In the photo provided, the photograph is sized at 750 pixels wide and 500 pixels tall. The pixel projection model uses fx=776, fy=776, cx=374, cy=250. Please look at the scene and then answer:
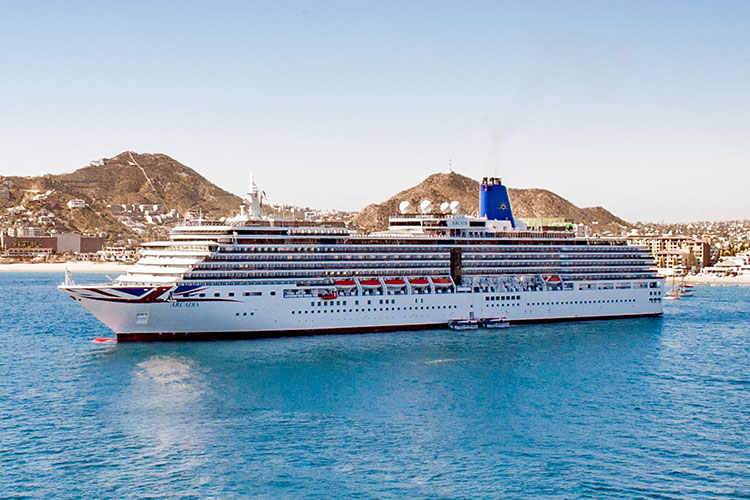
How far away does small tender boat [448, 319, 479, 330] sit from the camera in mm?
48344

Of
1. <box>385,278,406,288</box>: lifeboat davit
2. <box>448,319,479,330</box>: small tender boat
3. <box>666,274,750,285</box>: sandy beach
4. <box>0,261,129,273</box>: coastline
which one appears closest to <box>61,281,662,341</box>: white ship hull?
<box>448,319,479,330</box>: small tender boat

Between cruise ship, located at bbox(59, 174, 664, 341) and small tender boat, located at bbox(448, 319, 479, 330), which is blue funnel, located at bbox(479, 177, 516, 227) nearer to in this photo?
cruise ship, located at bbox(59, 174, 664, 341)

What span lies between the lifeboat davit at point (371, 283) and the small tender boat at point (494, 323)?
761 centimetres

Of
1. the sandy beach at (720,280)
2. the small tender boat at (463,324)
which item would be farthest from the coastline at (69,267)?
the small tender boat at (463,324)

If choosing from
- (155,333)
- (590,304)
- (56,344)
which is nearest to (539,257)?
(590,304)

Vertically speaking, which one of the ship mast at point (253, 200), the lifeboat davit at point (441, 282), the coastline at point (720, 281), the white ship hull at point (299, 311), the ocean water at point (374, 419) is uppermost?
the ship mast at point (253, 200)

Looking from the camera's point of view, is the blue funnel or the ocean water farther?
the blue funnel

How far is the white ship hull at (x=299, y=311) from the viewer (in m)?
40.8

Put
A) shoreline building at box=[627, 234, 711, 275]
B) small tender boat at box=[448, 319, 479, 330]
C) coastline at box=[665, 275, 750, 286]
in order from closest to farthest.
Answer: small tender boat at box=[448, 319, 479, 330] → coastline at box=[665, 275, 750, 286] → shoreline building at box=[627, 234, 711, 275]

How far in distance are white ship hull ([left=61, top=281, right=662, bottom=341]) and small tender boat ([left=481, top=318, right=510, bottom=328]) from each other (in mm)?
397

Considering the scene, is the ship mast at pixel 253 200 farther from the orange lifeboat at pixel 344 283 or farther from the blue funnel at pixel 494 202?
the blue funnel at pixel 494 202

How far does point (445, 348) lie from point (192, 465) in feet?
68.1

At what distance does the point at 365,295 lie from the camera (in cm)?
4631

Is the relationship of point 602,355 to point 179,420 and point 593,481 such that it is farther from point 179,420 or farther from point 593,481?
point 179,420
